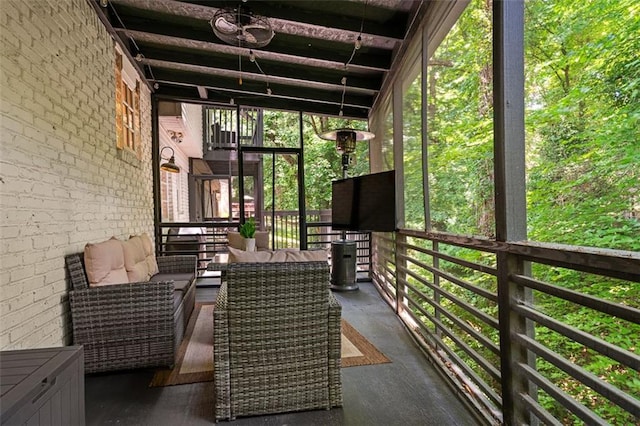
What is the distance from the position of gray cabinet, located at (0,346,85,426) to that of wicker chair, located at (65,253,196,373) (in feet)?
3.62

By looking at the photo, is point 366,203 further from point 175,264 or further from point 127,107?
point 127,107

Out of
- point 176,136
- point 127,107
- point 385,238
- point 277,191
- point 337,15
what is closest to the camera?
point 337,15

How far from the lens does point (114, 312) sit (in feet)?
8.02

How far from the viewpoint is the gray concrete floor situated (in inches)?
75.2

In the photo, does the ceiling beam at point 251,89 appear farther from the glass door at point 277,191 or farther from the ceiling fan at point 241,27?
the ceiling fan at point 241,27

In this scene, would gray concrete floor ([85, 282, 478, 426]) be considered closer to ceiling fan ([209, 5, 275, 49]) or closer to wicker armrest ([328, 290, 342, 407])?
wicker armrest ([328, 290, 342, 407])

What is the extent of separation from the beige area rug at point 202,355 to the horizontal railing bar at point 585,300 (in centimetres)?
153

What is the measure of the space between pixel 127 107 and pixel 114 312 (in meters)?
2.83

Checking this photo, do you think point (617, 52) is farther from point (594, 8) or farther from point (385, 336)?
point (385, 336)

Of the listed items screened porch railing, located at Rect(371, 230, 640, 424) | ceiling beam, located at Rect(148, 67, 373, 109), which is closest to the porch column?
screened porch railing, located at Rect(371, 230, 640, 424)

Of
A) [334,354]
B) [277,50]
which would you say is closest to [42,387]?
[334,354]

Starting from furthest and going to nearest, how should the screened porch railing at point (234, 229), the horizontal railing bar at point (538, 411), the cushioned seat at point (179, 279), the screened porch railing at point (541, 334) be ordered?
the screened porch railing at point (234, 229) → the cushioned seat at point (179, 279) → the horizontal railing bar at point (538, 411) → the screened porch railing at point (541, 334)

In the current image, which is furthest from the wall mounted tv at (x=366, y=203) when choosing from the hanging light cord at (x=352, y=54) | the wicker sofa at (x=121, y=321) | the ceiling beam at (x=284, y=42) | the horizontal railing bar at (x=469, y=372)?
the wicker sofa at (x=121, y=321)

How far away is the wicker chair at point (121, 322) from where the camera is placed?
2430 mm
